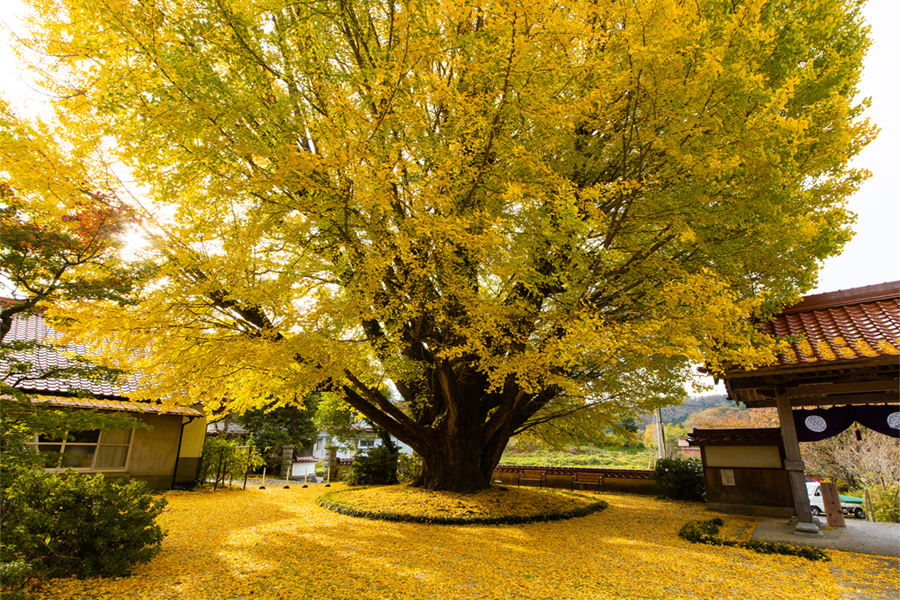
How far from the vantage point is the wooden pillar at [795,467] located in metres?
7.00

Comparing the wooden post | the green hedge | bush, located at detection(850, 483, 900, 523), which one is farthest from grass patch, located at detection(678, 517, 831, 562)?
bush, located at detection(850, 483, 900, 523)

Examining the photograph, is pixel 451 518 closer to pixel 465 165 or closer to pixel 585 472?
pixel 465 165

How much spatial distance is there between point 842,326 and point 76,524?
35.9ft

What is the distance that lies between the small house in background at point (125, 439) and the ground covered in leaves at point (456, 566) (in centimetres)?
418

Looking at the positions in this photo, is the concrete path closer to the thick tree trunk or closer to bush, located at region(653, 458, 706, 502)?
bush, located at region(653, 458, 706, 502)

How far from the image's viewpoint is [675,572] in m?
5.16

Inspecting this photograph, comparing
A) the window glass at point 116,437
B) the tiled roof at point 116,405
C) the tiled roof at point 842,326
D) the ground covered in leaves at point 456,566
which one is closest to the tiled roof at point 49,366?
the tiled roof at point 116,405

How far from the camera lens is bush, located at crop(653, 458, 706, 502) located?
12.7m

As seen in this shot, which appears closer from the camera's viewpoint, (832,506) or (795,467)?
(795,467)

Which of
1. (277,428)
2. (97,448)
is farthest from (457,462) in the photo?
(277,428)

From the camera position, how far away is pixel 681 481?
12.9 m

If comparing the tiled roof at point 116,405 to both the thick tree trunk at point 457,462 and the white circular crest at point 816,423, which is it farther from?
the white circular crest at point 816,423

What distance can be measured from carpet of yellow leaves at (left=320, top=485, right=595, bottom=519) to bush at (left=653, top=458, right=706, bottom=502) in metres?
4.03

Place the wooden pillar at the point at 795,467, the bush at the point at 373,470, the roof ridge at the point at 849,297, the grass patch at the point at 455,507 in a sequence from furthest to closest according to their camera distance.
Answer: the bush at the point at 373,470 → the grass patch at the point at 455,507 → the roof ridge at the point at 849,297 → the wooden pillar at the point at 795,467
